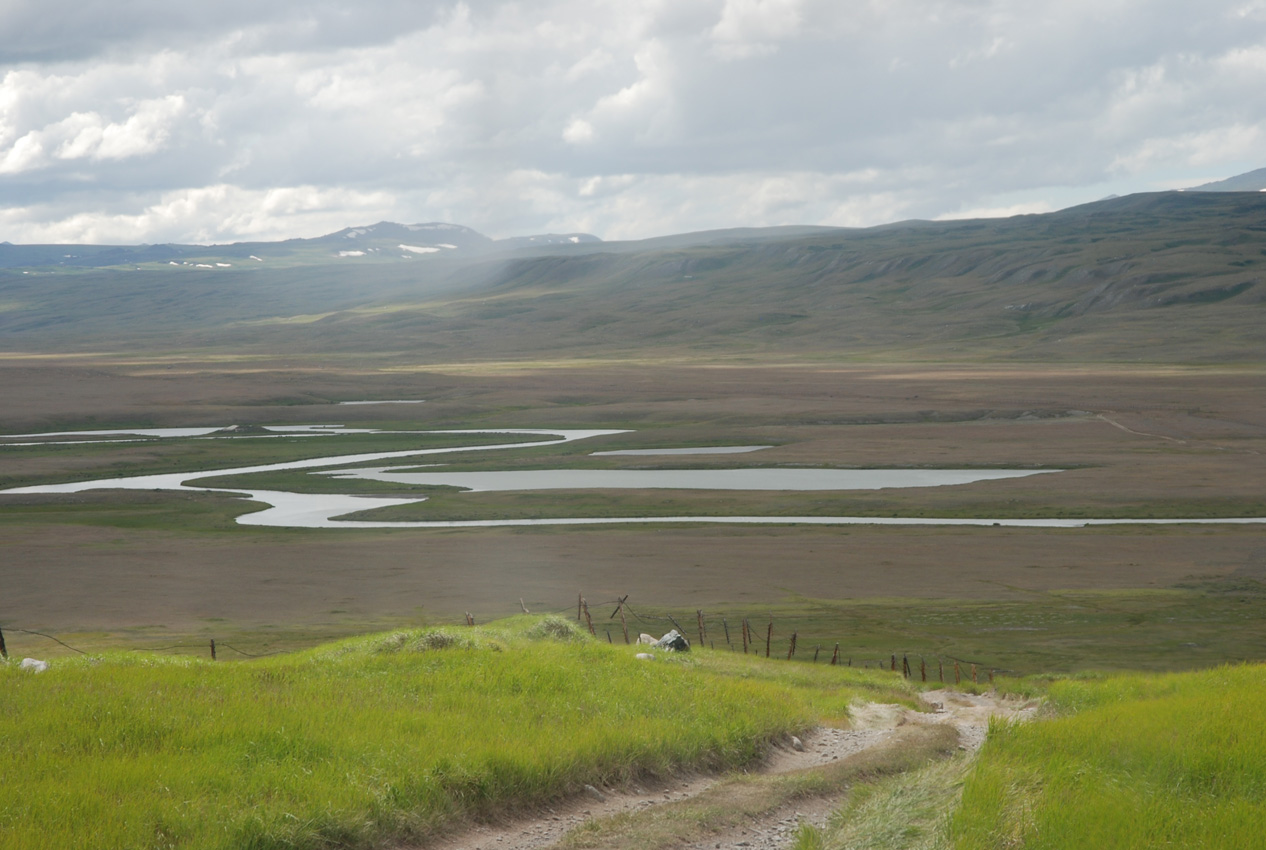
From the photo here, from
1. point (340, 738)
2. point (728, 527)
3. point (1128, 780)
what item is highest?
point (340, 738)

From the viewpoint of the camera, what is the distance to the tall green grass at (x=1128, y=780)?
9.17 m

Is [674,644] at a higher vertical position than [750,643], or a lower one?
higher

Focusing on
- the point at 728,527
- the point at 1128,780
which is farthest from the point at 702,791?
the point at 728,527

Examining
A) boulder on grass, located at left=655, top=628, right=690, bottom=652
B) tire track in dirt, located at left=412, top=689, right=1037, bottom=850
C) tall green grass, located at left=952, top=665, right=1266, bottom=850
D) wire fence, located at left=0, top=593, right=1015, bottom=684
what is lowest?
wire fence, located at left=0, top=593, right=1015, bottom=684

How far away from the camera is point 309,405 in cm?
11369

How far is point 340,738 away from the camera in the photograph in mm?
12430

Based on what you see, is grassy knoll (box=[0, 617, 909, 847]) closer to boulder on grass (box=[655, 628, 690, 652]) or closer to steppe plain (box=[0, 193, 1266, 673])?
boulder on grass (box=[655, 628, 690, 652])

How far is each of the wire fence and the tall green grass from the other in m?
15.5

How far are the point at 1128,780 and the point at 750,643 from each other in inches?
918

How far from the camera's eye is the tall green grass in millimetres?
9172

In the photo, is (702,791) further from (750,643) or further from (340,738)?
(750,643)

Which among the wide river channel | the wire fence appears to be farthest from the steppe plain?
the wide river channel

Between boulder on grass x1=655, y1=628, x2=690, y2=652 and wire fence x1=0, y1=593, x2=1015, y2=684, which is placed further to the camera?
wire fence x1=0, y1=593, x2=1015, y2=684

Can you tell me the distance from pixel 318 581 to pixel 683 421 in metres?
53.5
